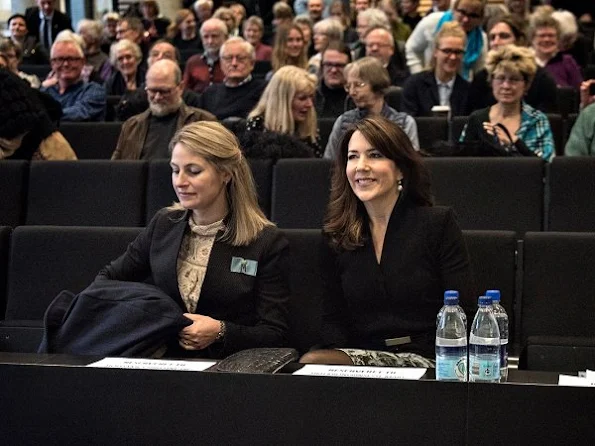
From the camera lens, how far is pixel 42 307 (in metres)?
3.96

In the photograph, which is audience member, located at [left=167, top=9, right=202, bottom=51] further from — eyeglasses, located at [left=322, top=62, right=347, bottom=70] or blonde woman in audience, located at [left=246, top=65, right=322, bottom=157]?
blonde woman in audience, located at [left=246, top=65, right=322, bottom=157]

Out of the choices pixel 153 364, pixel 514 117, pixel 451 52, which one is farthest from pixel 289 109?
pixel 153 364

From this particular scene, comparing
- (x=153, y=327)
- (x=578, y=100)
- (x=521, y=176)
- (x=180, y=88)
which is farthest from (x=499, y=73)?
(x=153, y=327)

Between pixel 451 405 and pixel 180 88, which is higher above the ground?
pixel 180 88

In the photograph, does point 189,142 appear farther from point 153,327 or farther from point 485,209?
point 485,209

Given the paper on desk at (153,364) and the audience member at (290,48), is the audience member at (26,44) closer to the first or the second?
the audience member at (290,48)

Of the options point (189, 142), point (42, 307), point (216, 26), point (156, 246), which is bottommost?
point (42, 307)

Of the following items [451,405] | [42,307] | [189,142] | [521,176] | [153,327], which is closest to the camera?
[451,405]

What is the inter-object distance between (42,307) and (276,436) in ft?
5.97

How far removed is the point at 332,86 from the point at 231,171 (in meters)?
3.33

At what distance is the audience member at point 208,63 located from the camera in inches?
334

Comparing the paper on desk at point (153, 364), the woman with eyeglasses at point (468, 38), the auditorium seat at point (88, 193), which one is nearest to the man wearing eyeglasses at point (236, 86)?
the woman with eyeglasses at point (468, 38)

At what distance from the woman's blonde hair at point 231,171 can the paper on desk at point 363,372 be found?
960 mm

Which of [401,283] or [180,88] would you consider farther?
[180,88]
